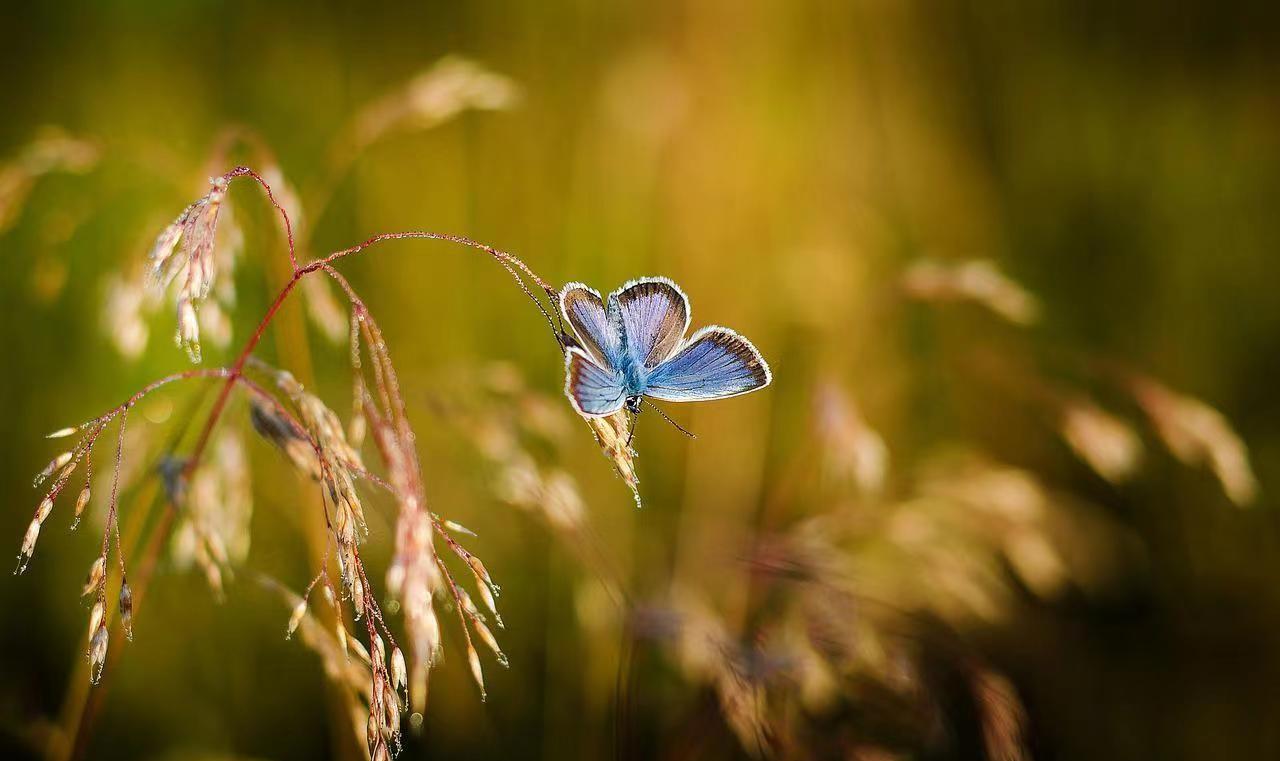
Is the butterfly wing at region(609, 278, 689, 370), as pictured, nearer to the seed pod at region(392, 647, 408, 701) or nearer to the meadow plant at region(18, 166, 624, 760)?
the meadow plant at region(18, 166, 624, 760)

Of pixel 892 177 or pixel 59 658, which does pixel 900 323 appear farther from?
pixel 59 658

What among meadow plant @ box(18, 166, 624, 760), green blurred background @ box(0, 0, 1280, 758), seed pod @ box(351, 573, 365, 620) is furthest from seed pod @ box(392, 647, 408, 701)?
green blurred background @ box(0, 0, 1280, 758)

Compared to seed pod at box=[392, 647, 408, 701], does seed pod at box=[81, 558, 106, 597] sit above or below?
above

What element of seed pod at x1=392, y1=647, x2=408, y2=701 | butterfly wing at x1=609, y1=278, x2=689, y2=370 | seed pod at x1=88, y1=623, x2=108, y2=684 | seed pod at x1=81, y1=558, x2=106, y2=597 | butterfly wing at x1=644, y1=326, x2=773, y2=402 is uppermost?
butterfly wing at x1=609, y1=278, x2=689, y2=370

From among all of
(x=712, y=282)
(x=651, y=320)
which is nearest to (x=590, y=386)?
(x=651, y=320)

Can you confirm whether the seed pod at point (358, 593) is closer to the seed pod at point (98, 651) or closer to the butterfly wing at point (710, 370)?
the seed pod at point (98, 651)

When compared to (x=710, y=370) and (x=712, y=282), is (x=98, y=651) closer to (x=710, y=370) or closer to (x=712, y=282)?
(x=710, y=370)

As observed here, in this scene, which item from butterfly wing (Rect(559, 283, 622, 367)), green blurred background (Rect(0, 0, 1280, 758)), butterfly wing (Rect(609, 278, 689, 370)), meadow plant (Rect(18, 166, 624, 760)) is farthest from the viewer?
green blurred background (Rect(0, 0, 1280, 758))
